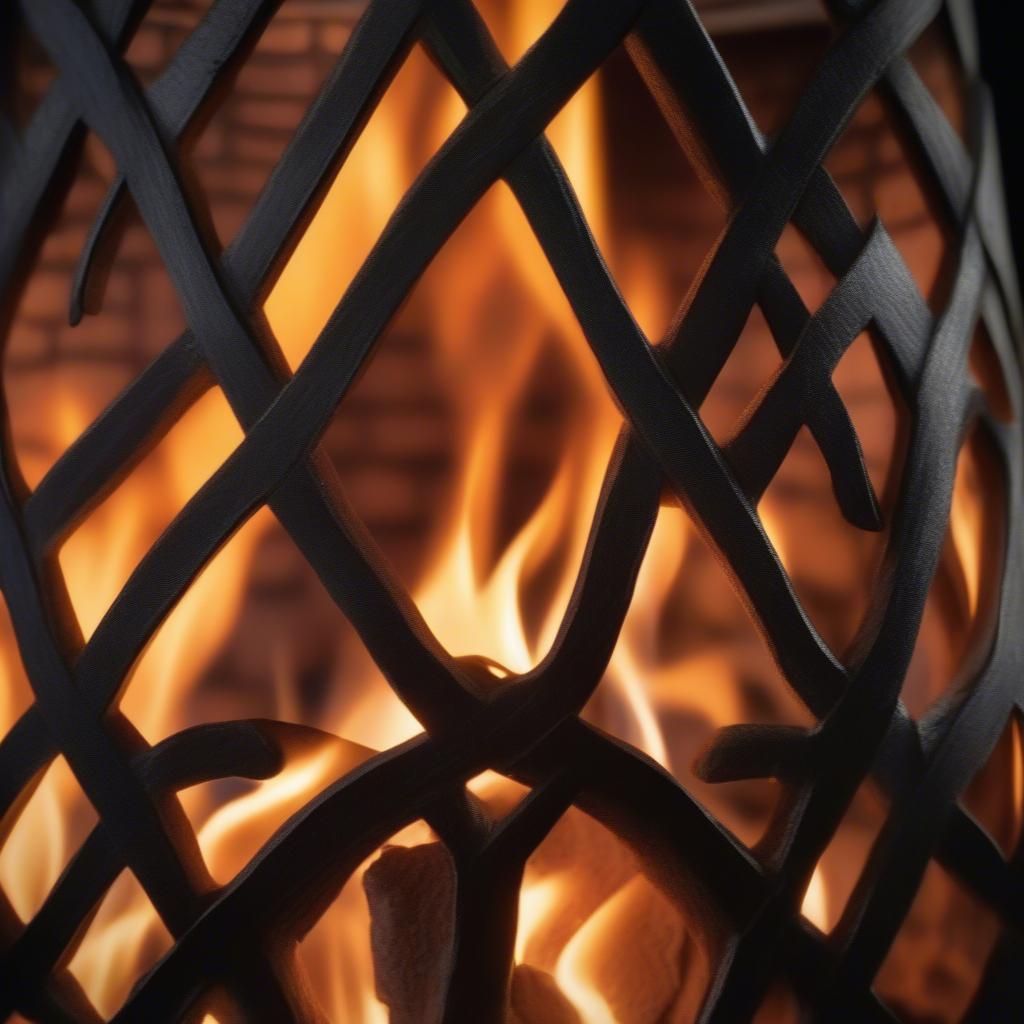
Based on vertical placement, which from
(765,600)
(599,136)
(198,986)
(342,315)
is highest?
(599,136)

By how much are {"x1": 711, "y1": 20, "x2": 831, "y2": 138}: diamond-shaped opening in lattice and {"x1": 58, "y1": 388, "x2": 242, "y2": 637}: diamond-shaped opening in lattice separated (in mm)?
385

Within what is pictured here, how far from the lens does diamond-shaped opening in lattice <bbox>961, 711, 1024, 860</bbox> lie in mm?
656

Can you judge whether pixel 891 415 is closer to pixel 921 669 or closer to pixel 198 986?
pixel 921 669

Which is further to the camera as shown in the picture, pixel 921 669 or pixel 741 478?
pixel 921 669

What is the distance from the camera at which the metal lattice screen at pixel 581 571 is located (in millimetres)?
519

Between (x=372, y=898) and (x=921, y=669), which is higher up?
(x=921, y=669)

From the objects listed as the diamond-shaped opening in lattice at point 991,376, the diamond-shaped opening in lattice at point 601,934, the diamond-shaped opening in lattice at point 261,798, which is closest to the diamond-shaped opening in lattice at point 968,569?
the diamond-shaped opening in lattice at point 991,376

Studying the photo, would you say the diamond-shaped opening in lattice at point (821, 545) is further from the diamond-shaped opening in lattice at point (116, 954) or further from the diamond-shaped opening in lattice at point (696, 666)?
the diamond-shaped opening in lattice at point (116, 954)

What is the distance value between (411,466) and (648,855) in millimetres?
259

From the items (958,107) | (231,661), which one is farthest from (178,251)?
(958,107)

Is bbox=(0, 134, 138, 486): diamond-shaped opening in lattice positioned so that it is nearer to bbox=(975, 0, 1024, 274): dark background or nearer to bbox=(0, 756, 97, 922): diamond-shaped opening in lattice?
bbox=(0, 756, 97, 922): diamond-shaped opening in lattice

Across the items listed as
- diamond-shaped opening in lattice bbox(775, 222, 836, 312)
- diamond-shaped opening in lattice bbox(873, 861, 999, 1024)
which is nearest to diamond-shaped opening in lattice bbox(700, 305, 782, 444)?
diamond-shaped opening in lattice bbox(775, 222, 836, 312)

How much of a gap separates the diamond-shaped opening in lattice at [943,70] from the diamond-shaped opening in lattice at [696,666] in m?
0.31

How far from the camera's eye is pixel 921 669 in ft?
2.31
